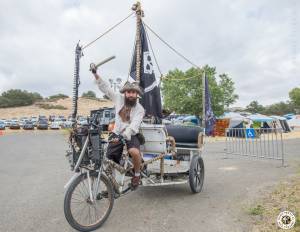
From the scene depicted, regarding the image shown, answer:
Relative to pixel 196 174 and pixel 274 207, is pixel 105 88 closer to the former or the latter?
pixel 196 174

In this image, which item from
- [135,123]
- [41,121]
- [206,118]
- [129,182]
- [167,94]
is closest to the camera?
[135,123]

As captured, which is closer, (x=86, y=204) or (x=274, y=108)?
(x=86, y=204)

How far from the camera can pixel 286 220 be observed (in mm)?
4066

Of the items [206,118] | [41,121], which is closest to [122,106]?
[206,118]

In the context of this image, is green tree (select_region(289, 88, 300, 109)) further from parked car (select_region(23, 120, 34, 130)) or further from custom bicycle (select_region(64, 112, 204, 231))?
custom bicycle (select_region(64, 112, 204, 231))

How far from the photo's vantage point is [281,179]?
23.2ft

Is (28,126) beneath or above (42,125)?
beneath

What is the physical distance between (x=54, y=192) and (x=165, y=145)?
2415 mm

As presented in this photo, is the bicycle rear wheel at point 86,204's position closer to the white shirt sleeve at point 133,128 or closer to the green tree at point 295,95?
the white shirt sleeve at point 133,128

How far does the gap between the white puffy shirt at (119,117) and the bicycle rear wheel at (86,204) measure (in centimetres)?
77

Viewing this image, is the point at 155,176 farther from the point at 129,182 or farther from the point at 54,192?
the point at 54,192

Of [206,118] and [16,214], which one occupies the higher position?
[206,118]

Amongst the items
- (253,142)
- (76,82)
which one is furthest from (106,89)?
(253,142)

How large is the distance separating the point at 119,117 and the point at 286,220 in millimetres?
2706
